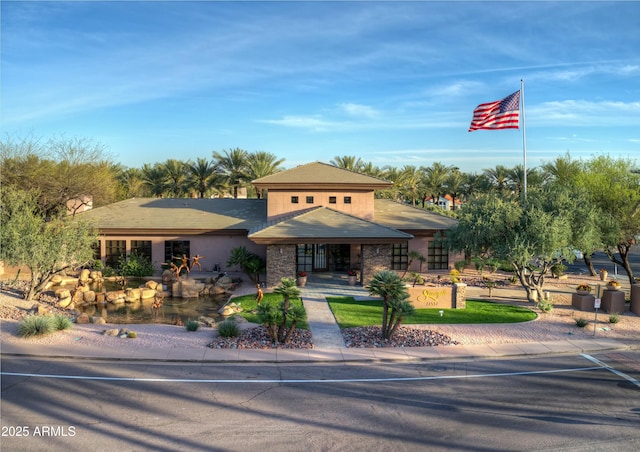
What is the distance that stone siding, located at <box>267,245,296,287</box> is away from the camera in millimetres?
26516

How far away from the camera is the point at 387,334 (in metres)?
17.6

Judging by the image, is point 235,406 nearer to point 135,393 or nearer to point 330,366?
point 135,393

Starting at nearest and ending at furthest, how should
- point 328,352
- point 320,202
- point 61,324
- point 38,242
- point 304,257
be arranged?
point 328,352 < point 61,324 < point 38,242 < point 304,257 < point 320,202

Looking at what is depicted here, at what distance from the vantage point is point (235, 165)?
49969 mm

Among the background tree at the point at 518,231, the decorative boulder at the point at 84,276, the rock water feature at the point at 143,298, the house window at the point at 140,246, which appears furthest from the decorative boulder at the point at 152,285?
the background tree at the point at 518,231

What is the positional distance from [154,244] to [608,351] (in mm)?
25563

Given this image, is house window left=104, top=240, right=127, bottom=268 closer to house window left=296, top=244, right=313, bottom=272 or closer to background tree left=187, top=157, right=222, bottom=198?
house window left=296, top=244, right=313, bottom=272

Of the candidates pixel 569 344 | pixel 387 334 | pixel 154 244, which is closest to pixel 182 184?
pixel 154 244

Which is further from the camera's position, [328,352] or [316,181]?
[316,181]

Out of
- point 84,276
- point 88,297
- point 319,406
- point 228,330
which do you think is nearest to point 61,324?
point 228,330

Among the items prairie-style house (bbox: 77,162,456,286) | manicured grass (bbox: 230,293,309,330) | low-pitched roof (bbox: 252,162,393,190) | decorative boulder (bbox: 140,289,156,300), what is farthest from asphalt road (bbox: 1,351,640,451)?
low-pitched roof (bbox: 252,162,393,190)

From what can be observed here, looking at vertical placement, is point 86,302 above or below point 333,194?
below

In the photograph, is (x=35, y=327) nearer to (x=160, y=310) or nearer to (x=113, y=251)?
(x=160, y=310)

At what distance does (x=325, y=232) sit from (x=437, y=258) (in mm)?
9896
